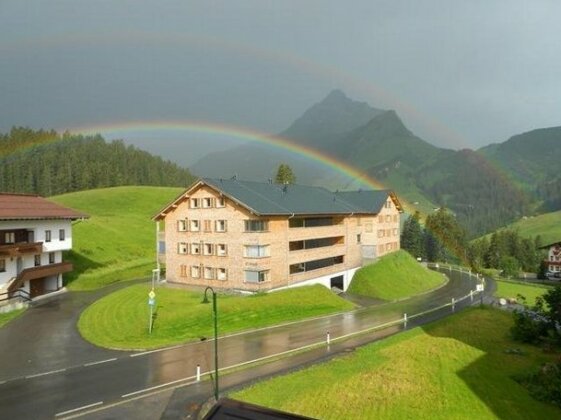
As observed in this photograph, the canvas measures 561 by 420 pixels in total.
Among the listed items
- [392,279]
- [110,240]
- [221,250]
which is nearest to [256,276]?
[221,250]

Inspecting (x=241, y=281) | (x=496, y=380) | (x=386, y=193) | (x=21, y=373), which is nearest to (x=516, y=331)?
(x=496, y=380)

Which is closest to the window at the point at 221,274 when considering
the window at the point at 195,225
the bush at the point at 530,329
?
the window at the point at 195,225

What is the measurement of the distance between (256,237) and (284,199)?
9540 millimetres

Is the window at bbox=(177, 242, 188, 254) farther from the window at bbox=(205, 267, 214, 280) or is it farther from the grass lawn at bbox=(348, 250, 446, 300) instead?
the grass lawn at bbox=(348, 250, 446, 300)

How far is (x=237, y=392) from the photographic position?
26109mm

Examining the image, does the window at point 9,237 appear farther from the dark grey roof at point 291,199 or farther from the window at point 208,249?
the dark grey roof at point 291,199

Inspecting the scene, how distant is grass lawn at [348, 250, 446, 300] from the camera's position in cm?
6562

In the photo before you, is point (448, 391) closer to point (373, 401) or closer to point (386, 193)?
point (373, 401)

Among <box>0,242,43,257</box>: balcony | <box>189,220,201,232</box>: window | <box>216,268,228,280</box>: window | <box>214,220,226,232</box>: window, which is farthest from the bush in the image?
<box>0,242,43,257</box>: balcony

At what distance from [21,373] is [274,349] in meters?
16.6

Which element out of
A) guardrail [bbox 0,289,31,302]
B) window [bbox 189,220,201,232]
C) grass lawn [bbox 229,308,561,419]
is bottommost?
grass lawn [bbox 229,308,561,419]

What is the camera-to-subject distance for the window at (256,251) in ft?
179

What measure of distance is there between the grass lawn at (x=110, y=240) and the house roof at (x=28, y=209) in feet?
32.3

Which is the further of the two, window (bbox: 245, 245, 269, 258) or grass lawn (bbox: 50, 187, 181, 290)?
grass lawn (bbox: 50, 187, 181, 290)
